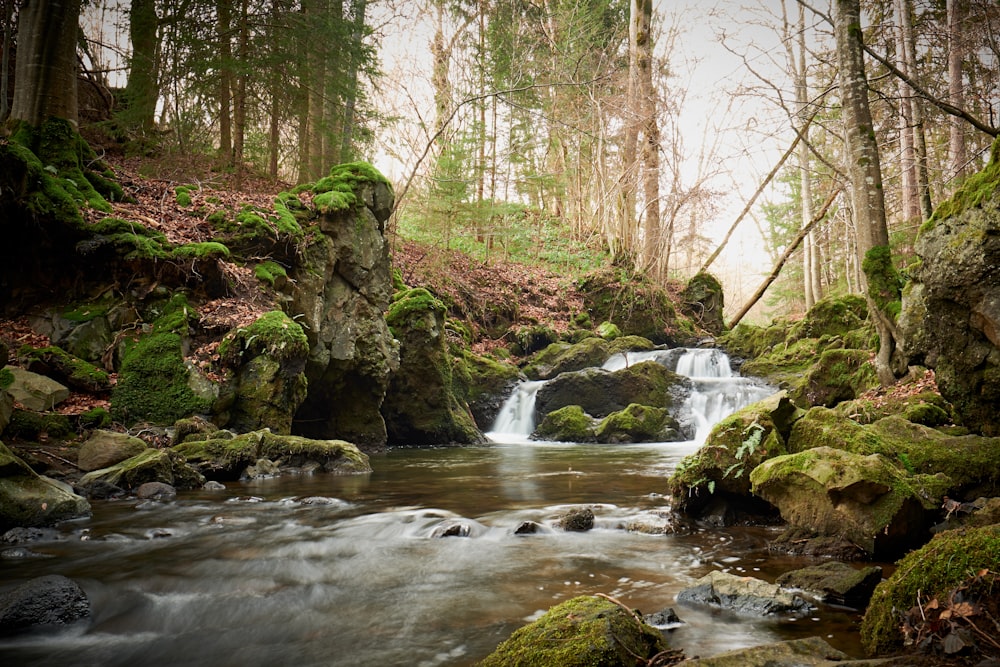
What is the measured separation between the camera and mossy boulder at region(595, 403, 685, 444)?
13.3m

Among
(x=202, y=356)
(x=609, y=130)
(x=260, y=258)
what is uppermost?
(x=609, y=130)

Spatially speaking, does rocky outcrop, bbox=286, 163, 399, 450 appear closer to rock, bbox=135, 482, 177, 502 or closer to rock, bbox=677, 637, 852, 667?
rock, bbox=135, 482, 177, 502

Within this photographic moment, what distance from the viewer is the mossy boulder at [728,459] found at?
17.9 ft

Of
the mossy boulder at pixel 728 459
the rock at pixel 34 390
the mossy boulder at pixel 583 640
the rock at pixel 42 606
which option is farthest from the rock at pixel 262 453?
the mossy boulder at pixel 583 640

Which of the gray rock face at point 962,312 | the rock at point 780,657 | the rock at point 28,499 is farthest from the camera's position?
the rock at point 28,499

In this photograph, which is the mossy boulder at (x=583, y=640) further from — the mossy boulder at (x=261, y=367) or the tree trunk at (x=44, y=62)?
the tree trunk at (x=44, y=62)

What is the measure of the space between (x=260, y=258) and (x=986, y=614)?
10.6 metres

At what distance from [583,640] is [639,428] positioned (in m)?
11.4

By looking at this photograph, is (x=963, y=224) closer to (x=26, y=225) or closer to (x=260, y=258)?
(x=260, y=258)

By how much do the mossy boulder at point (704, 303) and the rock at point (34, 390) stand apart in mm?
19858

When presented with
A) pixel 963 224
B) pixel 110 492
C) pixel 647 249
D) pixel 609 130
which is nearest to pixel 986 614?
pixel 963 224

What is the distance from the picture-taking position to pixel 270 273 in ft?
33.6

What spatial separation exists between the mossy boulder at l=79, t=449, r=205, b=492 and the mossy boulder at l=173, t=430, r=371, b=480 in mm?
387

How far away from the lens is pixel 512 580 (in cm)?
419
